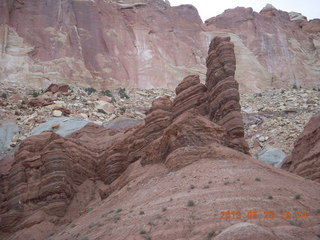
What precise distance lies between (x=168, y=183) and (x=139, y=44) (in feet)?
171

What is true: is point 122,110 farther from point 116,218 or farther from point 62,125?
point 116,218

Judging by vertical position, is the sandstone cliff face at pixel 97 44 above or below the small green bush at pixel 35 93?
above

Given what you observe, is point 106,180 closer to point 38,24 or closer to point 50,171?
point 50,171

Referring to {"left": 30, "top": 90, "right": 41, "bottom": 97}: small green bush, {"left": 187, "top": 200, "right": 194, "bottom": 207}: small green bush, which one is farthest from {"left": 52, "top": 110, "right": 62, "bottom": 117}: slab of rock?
{"left": 187, "top": 200, "right": 194, "bottom": 207}: small green bush

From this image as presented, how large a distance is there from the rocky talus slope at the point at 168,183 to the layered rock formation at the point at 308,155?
368 centimetres

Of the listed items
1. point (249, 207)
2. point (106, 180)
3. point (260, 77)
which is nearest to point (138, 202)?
point (249, 207)

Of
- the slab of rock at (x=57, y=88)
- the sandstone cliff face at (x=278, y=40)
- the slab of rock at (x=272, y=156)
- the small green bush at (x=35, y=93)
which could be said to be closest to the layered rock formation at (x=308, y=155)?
the slab of rock at (x=272, y=156)

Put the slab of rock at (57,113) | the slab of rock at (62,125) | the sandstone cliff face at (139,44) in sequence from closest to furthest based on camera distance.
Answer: the slab of rock at (62,125), the slab of rock at (57,113), the sandstone cliff face at (139,44)

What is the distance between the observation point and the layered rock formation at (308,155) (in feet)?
62.5

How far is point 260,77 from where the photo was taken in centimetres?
6756

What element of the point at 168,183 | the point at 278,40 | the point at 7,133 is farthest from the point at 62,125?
the point at 278,40

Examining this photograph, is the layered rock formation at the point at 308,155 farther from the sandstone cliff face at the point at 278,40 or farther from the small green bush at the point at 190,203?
the sandstone cliff face at the point at 278,40

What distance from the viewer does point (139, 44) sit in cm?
6381
